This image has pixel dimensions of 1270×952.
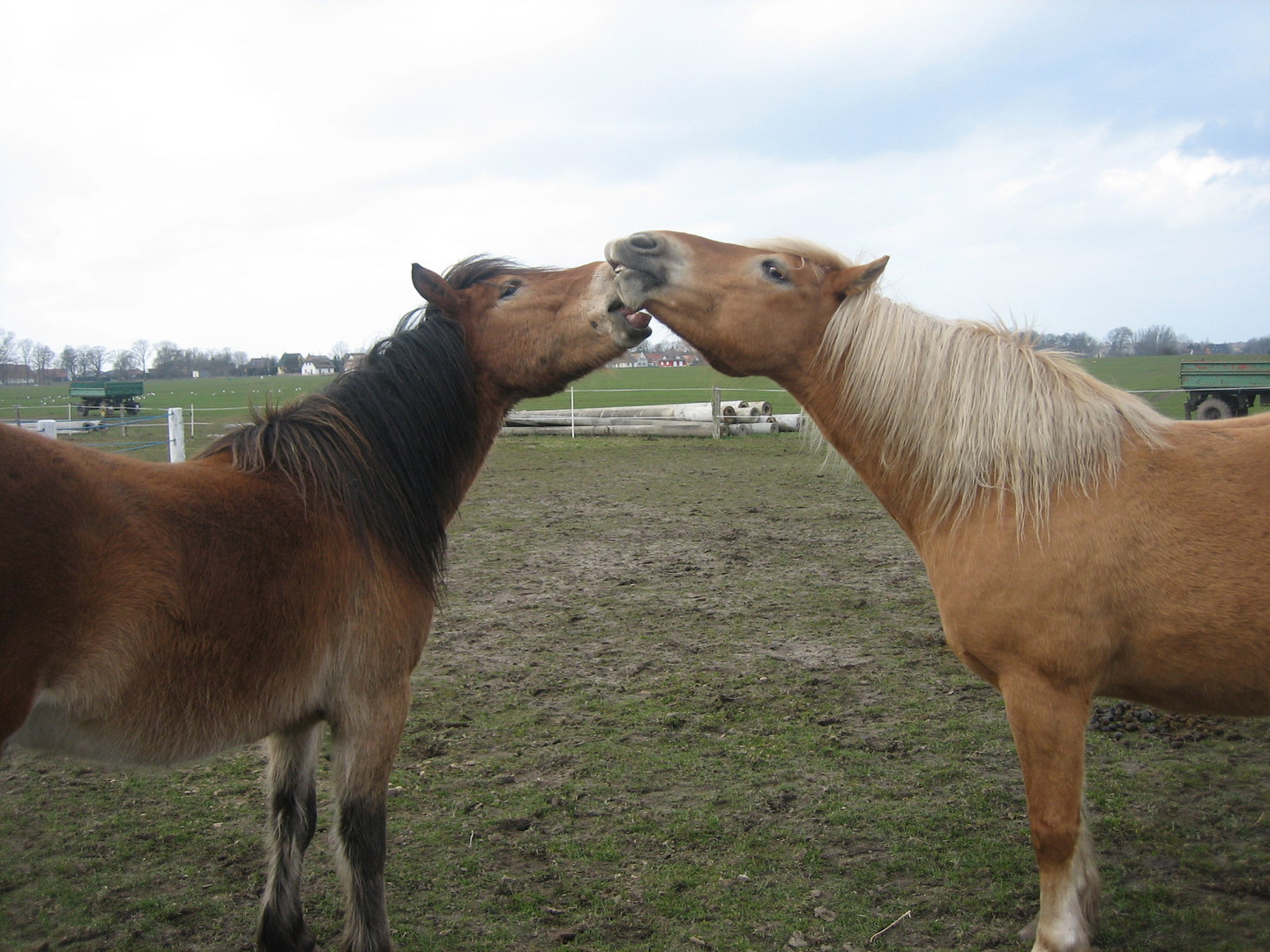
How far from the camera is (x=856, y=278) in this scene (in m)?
2.61

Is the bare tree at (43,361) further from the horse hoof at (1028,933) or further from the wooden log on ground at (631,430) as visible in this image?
the horse hoof at (1028,933)

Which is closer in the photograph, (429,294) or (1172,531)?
(1172,531)

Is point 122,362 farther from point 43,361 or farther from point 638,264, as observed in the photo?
point 638,264

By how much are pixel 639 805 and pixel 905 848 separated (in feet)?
3.51

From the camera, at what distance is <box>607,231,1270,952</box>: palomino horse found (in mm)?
2244

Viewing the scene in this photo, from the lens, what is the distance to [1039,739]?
2275mm

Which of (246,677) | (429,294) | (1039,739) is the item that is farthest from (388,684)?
(1039,739)

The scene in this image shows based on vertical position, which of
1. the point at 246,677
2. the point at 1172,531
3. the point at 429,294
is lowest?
the point at 246,677

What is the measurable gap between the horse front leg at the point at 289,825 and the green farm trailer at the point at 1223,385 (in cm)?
1937

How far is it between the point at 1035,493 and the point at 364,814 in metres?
2.20

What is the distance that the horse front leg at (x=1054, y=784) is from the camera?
2.27 metres

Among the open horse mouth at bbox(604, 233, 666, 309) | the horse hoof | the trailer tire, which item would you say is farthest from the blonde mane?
the trailer tire

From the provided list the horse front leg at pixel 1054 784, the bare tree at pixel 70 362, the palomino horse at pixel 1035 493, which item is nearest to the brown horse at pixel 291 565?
the palomino horse at pixel 1035 493

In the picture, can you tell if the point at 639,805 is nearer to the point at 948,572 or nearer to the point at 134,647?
the point at 948,572
